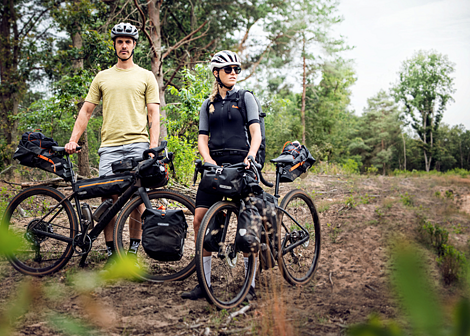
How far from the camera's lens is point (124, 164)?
11.2ft

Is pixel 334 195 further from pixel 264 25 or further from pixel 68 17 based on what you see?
pixel 264 25

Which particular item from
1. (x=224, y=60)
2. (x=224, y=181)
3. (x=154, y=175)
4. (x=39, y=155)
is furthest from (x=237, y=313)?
(x=39, y=155)

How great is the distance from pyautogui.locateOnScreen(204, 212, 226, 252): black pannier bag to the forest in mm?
3805

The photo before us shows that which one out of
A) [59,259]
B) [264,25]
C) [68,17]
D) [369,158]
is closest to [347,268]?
[59,259]

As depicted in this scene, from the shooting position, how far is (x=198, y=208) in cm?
314

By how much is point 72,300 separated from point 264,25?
1923 centimetres

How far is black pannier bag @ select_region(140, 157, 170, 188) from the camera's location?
3.36 m

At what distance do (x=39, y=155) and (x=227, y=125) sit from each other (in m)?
1.84

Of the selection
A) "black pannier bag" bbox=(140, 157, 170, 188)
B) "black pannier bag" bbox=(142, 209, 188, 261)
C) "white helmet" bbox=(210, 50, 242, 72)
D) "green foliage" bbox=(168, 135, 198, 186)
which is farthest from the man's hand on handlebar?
"green foliage" bbox=(168, 135, 198, 186)

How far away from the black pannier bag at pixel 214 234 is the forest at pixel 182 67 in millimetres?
3805

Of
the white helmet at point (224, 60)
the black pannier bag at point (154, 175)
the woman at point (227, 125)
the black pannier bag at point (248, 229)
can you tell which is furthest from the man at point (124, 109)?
the black pannier bag at point (248, 229)

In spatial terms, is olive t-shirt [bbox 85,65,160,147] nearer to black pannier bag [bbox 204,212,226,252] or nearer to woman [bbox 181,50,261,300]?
woman [bbox 181,50,261,300]

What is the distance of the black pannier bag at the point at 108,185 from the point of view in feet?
11.3

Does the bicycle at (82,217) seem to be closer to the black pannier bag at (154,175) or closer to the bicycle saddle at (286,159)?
the black pannier bag at (154,175)
